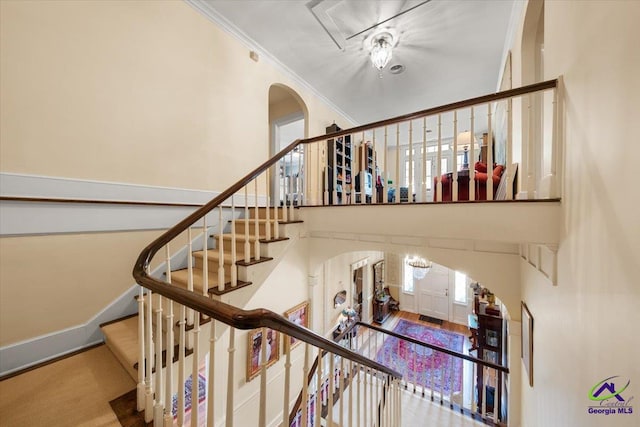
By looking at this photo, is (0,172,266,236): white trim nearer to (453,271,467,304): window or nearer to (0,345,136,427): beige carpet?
(0,345,136,427): beige carpet

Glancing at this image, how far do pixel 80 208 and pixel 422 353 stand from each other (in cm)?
553

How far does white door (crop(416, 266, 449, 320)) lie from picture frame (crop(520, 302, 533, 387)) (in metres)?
5.28

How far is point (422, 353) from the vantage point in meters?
4.70

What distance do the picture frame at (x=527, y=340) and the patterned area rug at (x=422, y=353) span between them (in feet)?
8.38

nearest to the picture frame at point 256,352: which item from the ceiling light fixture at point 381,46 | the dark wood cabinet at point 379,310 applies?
the ceiling light fixture at point 381,46

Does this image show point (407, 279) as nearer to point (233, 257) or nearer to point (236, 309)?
point (233, 257)

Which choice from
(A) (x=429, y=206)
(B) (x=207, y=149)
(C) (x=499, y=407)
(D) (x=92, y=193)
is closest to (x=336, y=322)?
(C) (x=499, y=407)

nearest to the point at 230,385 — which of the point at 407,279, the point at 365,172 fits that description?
the point at 365,172

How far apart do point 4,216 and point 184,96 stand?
1.69 metres

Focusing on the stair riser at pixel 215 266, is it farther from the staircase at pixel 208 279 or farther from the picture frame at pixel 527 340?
the picture frame at pixel 527 340

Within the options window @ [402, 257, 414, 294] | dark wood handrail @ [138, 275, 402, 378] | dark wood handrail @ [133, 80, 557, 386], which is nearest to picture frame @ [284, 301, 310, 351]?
dark wood handrail @ [133, 80, 557, 386]

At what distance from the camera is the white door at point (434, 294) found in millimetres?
6906

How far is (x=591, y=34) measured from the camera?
100 cm

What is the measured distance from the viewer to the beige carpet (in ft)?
Answer: 3.98
